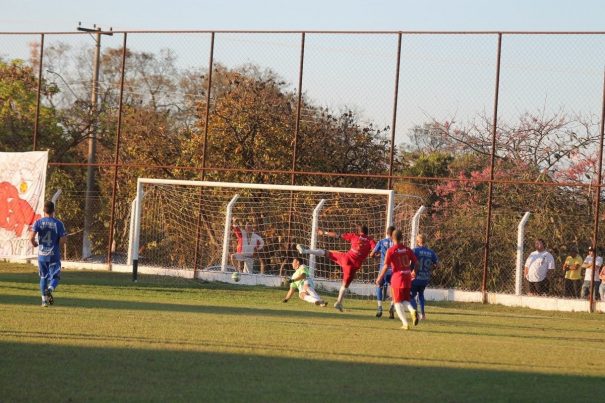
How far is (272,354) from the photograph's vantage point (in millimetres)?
14188

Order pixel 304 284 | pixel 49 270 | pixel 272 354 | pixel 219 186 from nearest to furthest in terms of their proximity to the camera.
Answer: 1. pixel 272 354
2. pixel 49 270
3. pixel 304 284
4. pixel 219 186

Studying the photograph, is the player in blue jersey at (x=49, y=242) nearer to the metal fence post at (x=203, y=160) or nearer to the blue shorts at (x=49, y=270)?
the blue shorts at (x=49, y=270)

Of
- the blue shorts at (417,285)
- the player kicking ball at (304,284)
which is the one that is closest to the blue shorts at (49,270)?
the player kicking ball at (304,284)

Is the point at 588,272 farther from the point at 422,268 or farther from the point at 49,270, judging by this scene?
the point at 49,270

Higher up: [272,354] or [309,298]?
[272,354]

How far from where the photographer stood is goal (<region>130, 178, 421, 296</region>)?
32531 millimetres

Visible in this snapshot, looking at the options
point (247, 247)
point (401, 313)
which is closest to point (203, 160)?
point (247, 247)

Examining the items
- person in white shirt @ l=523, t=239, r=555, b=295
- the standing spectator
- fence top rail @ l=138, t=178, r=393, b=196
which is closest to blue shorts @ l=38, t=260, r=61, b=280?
fence top rail @ l=138, t=178, r=393, b=196

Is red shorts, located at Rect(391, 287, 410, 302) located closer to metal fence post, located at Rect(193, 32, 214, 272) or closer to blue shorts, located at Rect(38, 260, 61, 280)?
blue shorts, located at Rect(38, 260, 61, 280)

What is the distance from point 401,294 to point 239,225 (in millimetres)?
15682

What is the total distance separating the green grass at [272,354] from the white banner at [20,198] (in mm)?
10604

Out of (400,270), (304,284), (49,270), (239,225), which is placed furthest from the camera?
(239,225)

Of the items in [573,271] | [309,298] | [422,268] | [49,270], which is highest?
[422,268]

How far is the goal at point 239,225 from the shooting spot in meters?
32.5
